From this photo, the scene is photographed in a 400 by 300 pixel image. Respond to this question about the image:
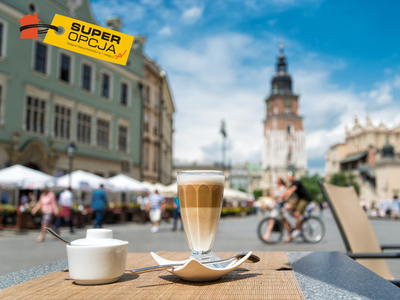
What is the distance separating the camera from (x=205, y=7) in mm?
2047

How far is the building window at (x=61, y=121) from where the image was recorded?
62.2 ft

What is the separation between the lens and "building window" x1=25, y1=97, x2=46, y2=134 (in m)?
16.7

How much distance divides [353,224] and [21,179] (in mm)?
13153

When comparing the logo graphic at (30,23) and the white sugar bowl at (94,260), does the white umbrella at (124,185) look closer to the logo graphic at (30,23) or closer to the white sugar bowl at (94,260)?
the logo graphic at (30,23)

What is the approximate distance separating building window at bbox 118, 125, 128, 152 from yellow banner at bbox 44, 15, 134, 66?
81.4 ft

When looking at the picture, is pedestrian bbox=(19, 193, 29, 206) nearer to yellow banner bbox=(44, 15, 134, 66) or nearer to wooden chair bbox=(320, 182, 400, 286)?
wooden chair bbox=(320, 182, 400, 286)

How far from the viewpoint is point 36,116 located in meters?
17.5

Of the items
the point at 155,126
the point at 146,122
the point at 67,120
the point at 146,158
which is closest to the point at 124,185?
the point at 67,120

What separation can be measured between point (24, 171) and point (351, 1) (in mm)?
14495

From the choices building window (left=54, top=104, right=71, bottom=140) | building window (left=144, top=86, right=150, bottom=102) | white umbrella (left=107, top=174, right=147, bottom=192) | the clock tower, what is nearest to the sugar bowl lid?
white umbrella (left=107, top=174, right=147, bottom=192)

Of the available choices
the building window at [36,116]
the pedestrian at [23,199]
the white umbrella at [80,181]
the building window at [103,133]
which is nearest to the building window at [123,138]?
the building window at [103,133]

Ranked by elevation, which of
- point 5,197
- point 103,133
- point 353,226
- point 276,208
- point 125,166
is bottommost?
point 276,208

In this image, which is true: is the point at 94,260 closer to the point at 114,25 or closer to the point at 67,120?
the point at 114,25

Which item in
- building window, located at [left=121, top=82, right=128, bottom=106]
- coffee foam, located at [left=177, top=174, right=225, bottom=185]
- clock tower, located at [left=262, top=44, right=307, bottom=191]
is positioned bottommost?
coffee foam, located at [left=177, top=174, right=225, bottom=185]
